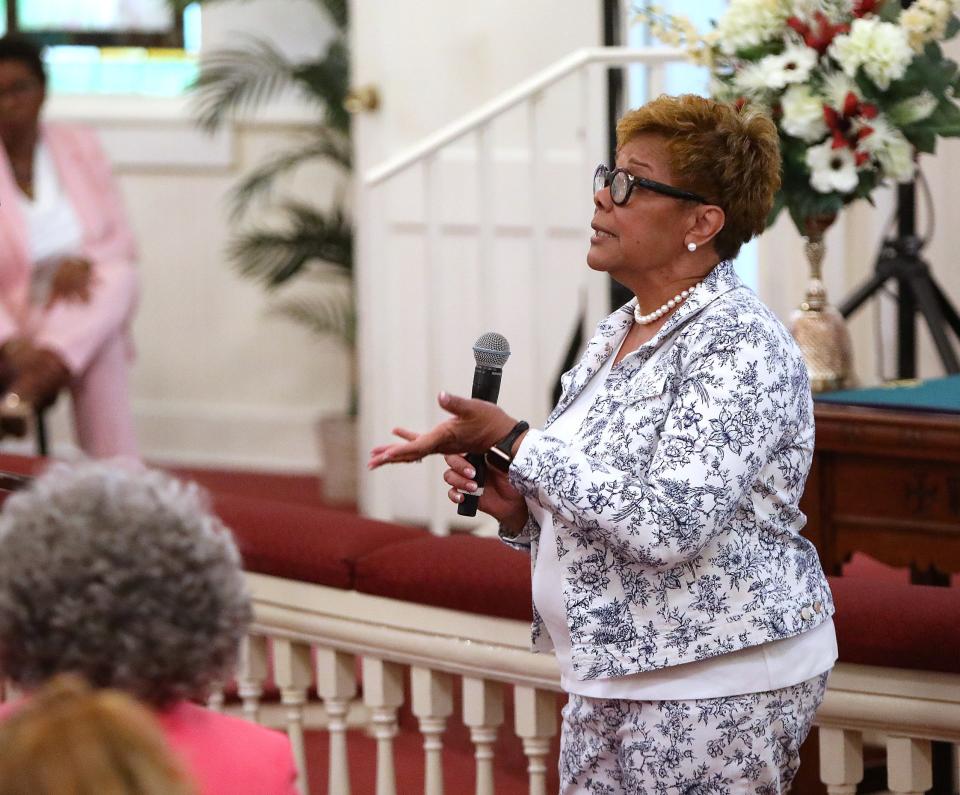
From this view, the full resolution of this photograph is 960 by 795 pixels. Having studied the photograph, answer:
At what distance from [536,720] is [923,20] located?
1.52m

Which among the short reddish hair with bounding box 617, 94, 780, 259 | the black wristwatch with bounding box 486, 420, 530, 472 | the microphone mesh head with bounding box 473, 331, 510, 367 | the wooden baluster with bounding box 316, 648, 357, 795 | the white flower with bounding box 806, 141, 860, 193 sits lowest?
the wooden baluster with bounding box 316, 648, 357, 795

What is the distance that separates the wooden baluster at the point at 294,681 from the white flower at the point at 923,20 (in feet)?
5.16

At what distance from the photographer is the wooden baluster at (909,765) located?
6.67 feet

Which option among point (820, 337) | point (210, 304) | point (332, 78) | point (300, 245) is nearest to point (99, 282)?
point (300, 245)

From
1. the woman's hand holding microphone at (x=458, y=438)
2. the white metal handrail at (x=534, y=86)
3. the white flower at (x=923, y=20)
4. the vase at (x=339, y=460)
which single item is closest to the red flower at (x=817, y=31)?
the white flower at (x=923, y=20)

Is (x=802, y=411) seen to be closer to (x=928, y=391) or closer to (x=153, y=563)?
(x=153, y=563)

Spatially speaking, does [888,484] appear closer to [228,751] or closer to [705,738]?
[705,738]

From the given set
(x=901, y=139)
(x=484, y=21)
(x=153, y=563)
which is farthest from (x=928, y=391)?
(x=484, y=21)

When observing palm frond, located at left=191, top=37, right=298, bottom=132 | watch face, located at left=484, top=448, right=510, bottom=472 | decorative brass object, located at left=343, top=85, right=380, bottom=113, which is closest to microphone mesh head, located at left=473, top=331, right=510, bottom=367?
watch face, located at left=484, top=448, right=510, bottom=472

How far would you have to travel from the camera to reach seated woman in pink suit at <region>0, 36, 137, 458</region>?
4.48 meters

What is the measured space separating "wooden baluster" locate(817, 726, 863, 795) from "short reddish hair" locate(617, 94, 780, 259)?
68 cm

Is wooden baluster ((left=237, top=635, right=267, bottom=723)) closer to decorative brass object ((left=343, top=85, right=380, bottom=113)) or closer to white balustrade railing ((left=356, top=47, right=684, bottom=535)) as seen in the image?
white balustrade railing ((left=356, top=47, right=684, bottom=535))

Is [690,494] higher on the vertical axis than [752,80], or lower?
lower

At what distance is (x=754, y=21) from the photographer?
3023 mm
